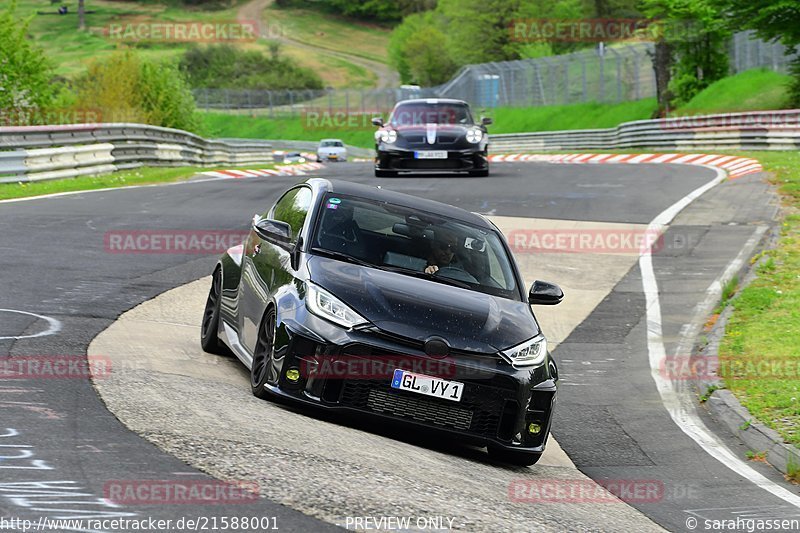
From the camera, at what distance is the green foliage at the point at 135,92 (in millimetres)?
36000

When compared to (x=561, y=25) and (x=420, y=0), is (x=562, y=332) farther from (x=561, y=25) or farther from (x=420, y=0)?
(x=420, y=0)

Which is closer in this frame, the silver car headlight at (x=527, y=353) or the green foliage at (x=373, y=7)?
the silver car headlight at (x=527, y=353)

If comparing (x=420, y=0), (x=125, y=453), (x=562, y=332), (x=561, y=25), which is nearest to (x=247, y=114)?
(x=561, y=25)

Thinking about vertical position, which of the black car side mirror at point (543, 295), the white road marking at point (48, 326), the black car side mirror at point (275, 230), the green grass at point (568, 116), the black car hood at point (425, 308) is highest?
the black car side mirror at point (275, 230)

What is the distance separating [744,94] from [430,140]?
26.6 meters

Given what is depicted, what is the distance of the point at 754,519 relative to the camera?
6980mm

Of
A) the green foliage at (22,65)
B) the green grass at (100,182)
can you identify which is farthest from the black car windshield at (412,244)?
the green foliage at (22,65)

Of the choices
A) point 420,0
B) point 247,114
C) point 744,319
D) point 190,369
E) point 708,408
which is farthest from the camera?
point 420,0

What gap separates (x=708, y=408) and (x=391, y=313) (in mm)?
3728

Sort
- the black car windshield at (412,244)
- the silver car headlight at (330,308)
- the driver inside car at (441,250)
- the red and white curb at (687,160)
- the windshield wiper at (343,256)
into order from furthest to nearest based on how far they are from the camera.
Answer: the red and white curb at (687,160)
the driver inside car at (441,250)
the black car windshield at (412,244)
the windshield wiper at (343,256)
the silver car headlight at (330,308)

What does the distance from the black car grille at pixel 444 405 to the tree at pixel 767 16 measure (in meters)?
20.6
